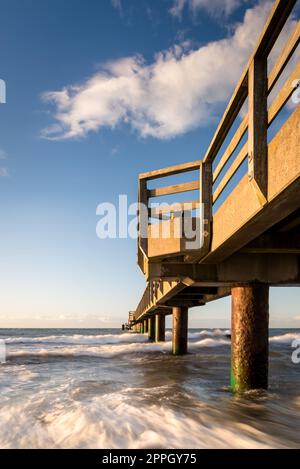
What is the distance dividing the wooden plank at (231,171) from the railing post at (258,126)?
1.18 feet

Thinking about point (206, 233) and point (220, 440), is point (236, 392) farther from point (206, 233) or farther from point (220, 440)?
point (206, 233)

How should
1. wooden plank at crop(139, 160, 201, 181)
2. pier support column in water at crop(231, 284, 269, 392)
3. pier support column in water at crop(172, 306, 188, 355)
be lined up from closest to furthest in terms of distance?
wooden plank at crop(139, 160, 201, 181) → pier support column in water at crop(231, 284, 269, 392) → pier support column in water at crop(172, 306, 188, 355)

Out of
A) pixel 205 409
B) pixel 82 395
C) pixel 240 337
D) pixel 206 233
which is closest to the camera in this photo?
pixel 206 233

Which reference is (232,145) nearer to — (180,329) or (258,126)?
(258,126)

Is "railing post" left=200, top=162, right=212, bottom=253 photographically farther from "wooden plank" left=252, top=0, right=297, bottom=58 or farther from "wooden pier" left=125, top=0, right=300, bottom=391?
"wooden plank" left=252, top=0, right=297, bottom=58

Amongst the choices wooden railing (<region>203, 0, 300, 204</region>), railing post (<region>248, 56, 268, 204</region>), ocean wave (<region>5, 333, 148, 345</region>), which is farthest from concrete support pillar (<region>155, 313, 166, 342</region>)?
railing post (<region>248, 56, 268, 204</region>)

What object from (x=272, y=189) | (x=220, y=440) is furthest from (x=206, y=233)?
(x=220, y=440)

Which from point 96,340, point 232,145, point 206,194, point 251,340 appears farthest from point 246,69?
point 96,340

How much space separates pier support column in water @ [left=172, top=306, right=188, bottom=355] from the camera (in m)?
19.5

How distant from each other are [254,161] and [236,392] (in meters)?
5.72

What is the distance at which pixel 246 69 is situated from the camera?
4.74 meters

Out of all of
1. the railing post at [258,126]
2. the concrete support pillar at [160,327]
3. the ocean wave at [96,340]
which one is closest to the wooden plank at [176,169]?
the railing post at [258,126]

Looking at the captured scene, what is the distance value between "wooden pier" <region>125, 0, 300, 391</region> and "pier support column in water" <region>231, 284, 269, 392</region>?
20 mm
